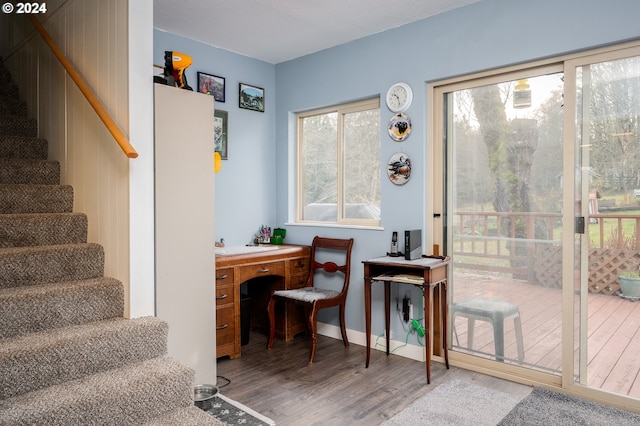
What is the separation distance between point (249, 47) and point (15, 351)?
120 inches

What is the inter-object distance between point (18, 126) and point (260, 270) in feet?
6.72

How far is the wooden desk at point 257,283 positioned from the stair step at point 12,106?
1.87 metres

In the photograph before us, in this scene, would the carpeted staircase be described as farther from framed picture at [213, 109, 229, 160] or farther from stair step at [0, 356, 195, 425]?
framed picture at [213, 109, 229, 160]

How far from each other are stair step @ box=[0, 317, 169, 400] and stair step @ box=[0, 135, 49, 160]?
1536 millimetres

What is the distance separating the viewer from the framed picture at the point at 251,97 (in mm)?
4117

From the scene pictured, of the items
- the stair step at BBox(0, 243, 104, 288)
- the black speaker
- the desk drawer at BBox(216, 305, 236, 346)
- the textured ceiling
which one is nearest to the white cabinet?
the stair step at BBox(0, 243, 104, 288)

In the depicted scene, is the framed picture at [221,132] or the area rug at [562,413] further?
the framed picture at [221,132]

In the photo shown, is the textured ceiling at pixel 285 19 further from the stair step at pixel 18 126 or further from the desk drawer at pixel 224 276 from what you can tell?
the desk drawer at pixel 224 276

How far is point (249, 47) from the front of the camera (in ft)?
12.9

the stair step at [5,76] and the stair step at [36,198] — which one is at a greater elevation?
the stair step at [5,76]

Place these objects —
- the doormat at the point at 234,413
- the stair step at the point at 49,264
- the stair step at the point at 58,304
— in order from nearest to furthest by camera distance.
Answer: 1. the stair step at the point at 58,304
2. the stair step at the point at 49,264
3. the doormat at the point at 234,413

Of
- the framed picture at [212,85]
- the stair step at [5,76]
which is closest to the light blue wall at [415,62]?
the framed picture at [212,85]

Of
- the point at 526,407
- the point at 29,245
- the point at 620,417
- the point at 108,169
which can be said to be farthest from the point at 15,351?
the point at 620,417

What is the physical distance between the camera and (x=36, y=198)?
267 cm
